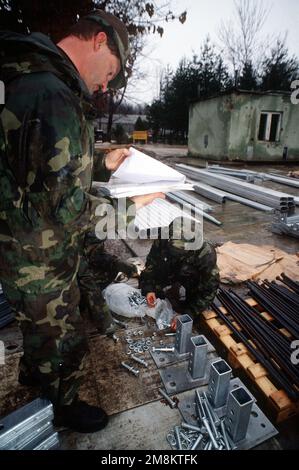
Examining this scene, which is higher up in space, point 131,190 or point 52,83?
point 52,83

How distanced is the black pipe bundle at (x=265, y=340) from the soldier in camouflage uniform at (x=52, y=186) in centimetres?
126

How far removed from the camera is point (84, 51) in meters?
1.46

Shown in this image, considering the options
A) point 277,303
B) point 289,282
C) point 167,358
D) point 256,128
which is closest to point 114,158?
point 167,358

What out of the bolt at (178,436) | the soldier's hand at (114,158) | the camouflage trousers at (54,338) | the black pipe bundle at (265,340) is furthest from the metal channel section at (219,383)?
the soldier's hand at (114,158)

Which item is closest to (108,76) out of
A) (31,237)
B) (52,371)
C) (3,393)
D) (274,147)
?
(31,237)

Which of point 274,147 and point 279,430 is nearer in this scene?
point 279,430

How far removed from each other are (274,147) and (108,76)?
1419 centimetres

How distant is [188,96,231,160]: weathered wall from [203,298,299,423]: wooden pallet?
39.8 ft

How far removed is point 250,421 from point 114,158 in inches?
74.5

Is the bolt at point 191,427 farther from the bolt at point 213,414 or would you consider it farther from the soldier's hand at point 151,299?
the soldier's hand at point 151,299

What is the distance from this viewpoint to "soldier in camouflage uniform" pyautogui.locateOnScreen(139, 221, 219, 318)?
266 centimetres

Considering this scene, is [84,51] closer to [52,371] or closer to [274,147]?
[52,371]

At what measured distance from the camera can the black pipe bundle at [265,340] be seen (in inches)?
81.2

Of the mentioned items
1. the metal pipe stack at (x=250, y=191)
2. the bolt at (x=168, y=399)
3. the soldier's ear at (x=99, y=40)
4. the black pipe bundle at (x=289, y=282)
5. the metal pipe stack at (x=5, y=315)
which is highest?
the soldier's ear at (x=99, y=40)
